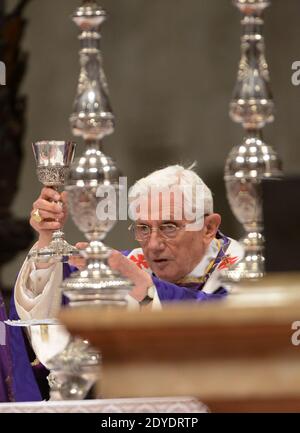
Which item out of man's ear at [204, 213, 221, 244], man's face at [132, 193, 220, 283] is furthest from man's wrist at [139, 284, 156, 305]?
man's ear at [204, 213, 221, 244]

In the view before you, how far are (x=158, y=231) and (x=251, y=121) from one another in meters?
2.25

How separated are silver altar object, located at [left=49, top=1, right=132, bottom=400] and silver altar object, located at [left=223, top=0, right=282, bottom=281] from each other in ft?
0.73

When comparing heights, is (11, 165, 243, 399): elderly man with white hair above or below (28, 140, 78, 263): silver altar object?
below

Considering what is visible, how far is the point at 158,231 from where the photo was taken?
17.2 ft

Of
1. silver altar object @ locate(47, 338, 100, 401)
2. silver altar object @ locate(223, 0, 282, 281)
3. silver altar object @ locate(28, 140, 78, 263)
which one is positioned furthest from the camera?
silver altar object @ locate(28, 140, 78, 263)

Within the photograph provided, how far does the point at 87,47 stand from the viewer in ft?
10.1

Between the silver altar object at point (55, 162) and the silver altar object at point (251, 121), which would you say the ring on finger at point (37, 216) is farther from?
the silver altar object at point (251, 121)

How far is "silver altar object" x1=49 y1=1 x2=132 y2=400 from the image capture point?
299 centimetres

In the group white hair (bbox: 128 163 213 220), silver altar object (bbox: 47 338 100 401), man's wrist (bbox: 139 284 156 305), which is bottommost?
silver altar object (bbox: 47 338 100 401)

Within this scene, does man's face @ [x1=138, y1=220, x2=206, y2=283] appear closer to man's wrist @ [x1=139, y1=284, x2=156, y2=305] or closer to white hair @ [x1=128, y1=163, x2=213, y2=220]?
white hair @ [x1=128, y1=163, x2=213, y2=220]

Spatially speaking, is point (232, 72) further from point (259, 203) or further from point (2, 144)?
point (259, 203)

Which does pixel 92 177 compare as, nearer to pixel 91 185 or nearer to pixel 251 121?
pixel 91 185

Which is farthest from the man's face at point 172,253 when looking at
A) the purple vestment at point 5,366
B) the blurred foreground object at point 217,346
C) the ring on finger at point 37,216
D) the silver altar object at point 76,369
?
the blurred foreground object at point 217,346

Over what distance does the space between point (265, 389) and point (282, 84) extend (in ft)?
21.8
